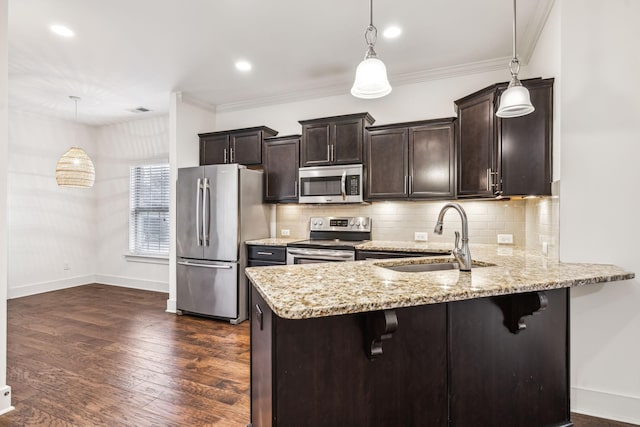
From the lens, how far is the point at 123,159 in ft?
19.5

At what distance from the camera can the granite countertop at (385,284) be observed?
118cm

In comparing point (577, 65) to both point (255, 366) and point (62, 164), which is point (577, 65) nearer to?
point (255, 366)

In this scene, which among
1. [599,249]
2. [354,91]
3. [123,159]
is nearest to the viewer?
[354,91]

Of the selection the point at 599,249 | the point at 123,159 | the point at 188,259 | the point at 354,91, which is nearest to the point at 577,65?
the point at 599,249

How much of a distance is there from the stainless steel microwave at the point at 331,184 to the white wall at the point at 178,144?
1.64m

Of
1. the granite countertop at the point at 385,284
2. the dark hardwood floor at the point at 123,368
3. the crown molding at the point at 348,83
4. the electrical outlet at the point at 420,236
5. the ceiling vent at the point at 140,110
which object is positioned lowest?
the dark hardwood floor at the point at 123,368

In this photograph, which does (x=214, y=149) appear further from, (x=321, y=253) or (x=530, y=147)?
(x=530, y=147)

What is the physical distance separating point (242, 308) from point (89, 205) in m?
4.10

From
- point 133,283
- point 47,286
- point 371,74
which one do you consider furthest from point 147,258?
point 371,74

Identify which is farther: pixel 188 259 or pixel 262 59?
pixel 188 259

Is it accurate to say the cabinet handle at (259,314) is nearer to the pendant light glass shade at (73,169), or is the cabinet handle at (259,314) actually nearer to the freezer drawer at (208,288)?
the freezer drawer at (208,288)

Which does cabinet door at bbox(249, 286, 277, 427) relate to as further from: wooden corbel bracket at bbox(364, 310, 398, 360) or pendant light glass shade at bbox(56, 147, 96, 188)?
pendant light glass shade at bbox(56, 147, 96, 188)


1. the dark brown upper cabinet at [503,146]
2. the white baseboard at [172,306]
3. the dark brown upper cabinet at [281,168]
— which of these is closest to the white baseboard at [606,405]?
the dark brown upper cabinet at [503,146]

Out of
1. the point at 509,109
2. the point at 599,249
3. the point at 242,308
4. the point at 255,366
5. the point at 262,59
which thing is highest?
the point at 262,59
